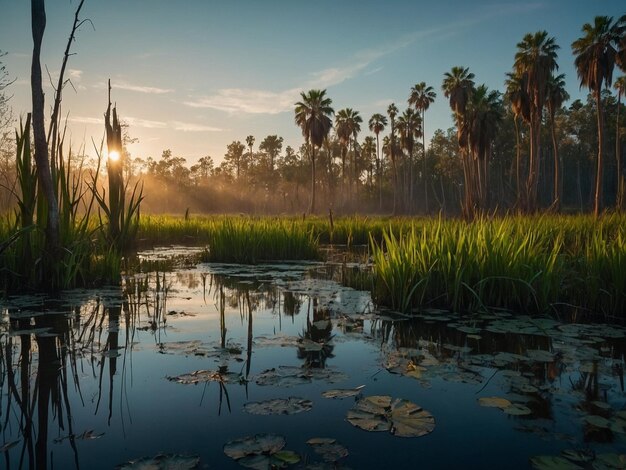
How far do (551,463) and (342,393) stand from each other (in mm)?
1212

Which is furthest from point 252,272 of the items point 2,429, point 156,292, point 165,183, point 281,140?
point 165,183

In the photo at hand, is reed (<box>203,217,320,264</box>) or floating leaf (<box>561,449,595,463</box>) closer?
floating leaf (<box>561,449,595,463</box>)

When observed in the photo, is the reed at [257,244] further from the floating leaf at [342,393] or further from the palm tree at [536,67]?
the palm tree at [536,67]

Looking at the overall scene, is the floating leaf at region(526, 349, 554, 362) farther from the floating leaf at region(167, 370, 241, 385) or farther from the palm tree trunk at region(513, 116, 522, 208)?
the palm tree trunk at region(513, 116, 522, 208)

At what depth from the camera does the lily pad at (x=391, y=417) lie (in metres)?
2.29

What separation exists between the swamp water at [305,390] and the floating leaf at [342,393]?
2 centimetres

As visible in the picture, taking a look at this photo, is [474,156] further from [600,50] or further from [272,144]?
[272,144]

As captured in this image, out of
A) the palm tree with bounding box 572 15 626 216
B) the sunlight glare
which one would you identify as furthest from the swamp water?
the palm tree with bounding box 572 15 626 216

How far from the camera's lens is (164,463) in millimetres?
1952

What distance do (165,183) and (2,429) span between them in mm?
87137

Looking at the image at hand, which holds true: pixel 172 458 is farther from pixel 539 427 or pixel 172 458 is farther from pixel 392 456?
pixel 539 427

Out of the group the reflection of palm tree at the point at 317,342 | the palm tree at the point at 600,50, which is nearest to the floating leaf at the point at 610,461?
the reflection of palm tree at the point at 317,342

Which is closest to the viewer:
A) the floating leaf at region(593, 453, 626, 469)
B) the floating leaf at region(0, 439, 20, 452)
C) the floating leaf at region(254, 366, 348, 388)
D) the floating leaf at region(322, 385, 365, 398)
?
the floating leaf at region(593, 453, 626, 469)

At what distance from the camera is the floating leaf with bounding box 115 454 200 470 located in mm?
1916
